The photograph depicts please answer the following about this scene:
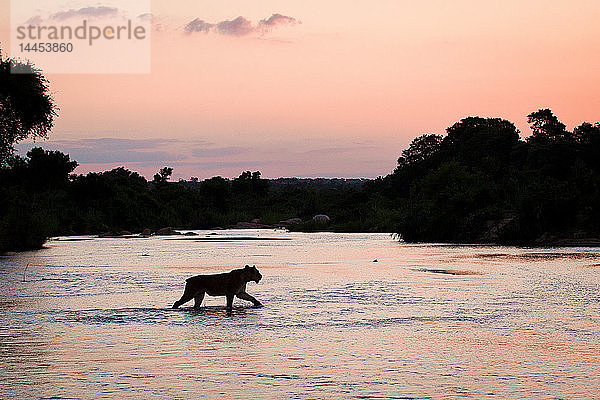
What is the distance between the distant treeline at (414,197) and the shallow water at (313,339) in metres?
24.6

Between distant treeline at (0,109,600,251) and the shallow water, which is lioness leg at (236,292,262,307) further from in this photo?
distant treeline at (0,109,600,251)

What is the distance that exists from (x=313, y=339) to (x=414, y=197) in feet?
208

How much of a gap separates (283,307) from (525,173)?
2293 inches

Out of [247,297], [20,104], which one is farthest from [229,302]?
[20,104]

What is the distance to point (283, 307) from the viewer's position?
54.6ft

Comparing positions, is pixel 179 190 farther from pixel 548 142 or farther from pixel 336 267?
pixel 336 267

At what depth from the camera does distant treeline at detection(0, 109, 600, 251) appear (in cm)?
4766

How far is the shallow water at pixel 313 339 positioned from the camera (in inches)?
354

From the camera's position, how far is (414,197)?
74.9 metres

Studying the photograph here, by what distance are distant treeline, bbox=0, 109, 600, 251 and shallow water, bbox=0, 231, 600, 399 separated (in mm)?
24563

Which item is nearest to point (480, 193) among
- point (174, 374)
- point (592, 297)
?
point (592, 297)

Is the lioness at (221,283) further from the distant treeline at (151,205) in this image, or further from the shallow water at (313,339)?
the distant treeline at (151,205)

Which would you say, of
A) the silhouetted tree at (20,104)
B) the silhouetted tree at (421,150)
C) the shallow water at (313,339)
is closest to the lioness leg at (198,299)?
the shallow water at (313,339)

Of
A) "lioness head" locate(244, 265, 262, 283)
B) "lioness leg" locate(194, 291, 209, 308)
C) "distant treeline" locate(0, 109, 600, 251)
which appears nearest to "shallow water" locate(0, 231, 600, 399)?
"lioness leg" locate(194, 291, 209, 308)
